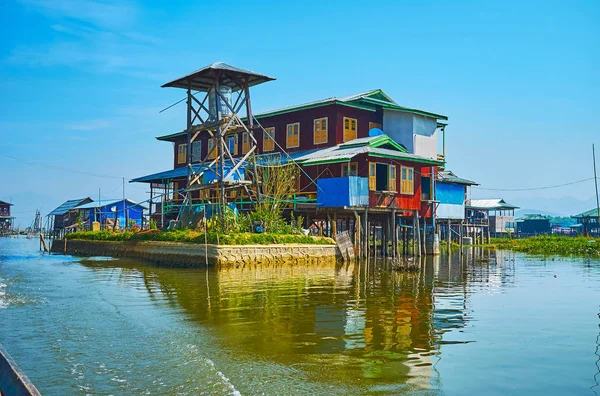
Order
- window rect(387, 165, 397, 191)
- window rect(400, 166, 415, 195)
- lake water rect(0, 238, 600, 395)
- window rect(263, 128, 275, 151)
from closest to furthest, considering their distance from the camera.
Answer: lake water rect(0, 238, 600, 395) < window rect(387, 165, 397, 191) < window rect(400, 166, 415, 195) < window rect(263, 128, 275, 151)

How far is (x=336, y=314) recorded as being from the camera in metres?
13.3

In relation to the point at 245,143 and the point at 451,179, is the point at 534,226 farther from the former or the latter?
the point at 245,143

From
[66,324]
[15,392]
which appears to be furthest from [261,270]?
[15,392]

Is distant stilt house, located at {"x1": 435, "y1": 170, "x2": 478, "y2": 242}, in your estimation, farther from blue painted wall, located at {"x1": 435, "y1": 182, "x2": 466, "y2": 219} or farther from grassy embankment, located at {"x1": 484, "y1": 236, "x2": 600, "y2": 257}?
grassy embankment, located at {"x1": 484, "y1": 236, "x2": 600, "y2": 257}

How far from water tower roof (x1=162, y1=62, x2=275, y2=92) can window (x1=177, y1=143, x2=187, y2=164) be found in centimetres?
1437

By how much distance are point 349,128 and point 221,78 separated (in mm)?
9079

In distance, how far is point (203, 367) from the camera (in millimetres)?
8633

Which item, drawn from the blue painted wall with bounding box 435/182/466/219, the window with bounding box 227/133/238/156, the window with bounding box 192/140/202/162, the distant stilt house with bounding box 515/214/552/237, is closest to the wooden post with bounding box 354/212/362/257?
the blue painted wall with bounding box 435/182/466/219

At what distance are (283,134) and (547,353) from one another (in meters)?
30.7

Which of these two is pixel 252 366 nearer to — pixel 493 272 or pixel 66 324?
pixel 66 324

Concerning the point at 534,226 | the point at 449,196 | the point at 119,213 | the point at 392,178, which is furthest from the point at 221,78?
the point at 534,226

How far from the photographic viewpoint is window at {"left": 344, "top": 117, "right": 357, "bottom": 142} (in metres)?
36.6

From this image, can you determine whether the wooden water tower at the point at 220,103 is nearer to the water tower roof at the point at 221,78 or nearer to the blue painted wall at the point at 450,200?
the water tower roof at the point at 221,78

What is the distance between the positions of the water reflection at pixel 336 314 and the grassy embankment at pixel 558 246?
2301cm
